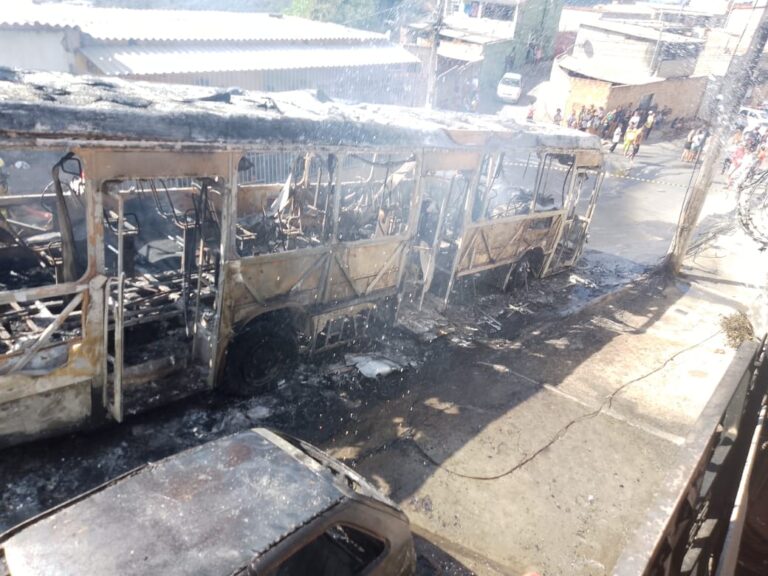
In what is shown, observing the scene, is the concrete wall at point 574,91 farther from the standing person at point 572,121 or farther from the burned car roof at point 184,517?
the burned car roof at point 184,517

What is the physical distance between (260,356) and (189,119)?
2.78 m

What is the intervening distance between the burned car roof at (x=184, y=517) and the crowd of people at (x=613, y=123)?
2379 cm

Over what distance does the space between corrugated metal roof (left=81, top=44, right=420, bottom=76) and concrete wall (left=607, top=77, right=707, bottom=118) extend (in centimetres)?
1148

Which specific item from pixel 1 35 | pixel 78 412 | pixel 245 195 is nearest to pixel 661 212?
pixel 245 195

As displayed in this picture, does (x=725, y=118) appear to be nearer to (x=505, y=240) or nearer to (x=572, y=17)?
(x=505, y=240)

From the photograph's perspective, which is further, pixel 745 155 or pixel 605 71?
pixel 605 71

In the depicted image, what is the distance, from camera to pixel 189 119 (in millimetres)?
4617

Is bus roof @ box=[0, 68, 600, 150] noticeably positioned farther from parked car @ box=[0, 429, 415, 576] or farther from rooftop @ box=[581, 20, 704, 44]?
rooftop @ box=[581, 20, 704, 44]

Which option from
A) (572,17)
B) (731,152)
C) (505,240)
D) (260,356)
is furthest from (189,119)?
(572,17)

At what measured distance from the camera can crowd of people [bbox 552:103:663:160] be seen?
2330cm

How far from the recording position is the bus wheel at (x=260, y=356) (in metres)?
5.98

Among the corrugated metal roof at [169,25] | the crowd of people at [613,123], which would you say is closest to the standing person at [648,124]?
the crowd of people at [613,123]

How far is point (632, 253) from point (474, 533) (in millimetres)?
10648

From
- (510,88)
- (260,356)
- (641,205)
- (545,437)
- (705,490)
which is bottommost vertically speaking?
(545,437)
